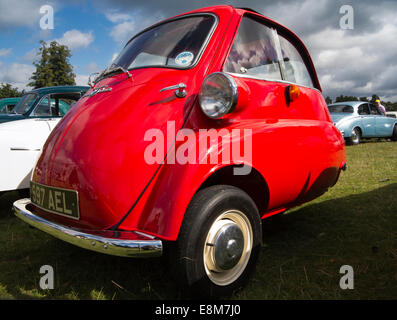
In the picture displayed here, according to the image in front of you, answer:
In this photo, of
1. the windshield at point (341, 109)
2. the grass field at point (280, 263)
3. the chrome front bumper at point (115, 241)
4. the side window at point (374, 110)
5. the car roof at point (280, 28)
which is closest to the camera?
the chrome front bumper at point (115, 241)

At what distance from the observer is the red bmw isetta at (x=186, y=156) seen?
1.61 meters

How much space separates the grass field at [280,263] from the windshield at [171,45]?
1.48 metres

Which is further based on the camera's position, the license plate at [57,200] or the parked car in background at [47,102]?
the parked car in background at [47,102]

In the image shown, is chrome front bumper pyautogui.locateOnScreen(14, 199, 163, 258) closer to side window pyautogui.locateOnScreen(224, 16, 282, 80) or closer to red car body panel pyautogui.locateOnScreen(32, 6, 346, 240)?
red car body panel pyautogui.locateOnScreen(32, 6, 346, 240)

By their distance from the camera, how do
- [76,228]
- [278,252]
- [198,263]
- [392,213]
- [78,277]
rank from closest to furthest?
[198,263] → [76,228] → [78,277] → [278,252] → [392,213]

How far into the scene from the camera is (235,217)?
184 centimetres

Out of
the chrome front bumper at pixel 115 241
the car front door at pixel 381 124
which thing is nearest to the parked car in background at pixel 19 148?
the chrome front bumper at pixel 115 241

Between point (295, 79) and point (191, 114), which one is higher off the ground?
point (295, 79)

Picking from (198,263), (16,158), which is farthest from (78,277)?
(16,158)

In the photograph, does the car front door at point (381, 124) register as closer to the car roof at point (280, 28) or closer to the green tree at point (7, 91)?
the car roof at point (280, 28)

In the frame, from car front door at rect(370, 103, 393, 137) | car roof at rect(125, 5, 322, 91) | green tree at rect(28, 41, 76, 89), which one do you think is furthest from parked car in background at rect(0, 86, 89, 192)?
green tree at rect(28, 41, 76, 89)

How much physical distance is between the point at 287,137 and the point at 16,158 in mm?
2751

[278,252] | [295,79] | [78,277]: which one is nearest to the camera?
[78,277]
